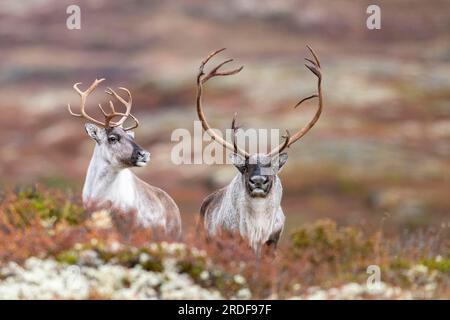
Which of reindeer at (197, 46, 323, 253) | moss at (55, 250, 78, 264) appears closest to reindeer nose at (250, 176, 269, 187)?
reindeer at (197, 46, 323, 253)

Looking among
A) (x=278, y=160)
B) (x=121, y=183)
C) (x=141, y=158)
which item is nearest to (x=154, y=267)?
(x=278, y=160)

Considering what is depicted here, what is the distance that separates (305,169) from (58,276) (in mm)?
43294

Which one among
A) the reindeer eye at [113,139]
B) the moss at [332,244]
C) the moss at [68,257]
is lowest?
the moss at [332,244]

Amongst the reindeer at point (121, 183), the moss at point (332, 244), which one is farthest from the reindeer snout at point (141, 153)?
the moss at point (332, 244)

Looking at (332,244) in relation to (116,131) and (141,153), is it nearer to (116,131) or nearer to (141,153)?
(141,153)

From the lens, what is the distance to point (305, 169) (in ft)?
181

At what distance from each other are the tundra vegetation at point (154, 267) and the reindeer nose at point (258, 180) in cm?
70

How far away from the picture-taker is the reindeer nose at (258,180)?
13.3m

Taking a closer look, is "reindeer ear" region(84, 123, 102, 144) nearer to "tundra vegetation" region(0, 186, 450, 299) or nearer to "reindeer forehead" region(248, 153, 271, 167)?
"tundra vegetation" region(0, 186, 450, 299)

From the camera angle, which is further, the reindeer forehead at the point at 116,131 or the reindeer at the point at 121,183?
the reindeer forehead at the point at 116,131

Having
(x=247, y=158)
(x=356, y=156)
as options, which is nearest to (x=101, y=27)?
(x=356, y=156)

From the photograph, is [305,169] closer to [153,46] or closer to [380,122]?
[380,122]

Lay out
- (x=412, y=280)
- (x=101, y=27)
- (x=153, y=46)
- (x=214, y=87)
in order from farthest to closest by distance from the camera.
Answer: (x=101, y=27)
(x=153, y=46)
(x=214, y=87)
(x=412, y=280)

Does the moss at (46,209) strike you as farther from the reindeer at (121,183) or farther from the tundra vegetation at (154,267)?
the reindeer at (121,183)
